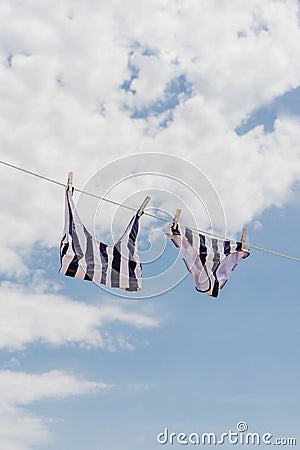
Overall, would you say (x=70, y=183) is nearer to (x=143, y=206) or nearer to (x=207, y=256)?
(x=143, y=206)

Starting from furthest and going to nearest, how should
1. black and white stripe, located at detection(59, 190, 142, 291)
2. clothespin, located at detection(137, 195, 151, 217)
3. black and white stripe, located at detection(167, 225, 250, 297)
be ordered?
black and white stripe, located at detection(167, 225, 250, 297), clothespin, located at detection(137, 195, 151, 217), black and white stripe, located at detection(59, 190, 142, 291)

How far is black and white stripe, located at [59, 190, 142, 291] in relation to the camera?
16.6 metres

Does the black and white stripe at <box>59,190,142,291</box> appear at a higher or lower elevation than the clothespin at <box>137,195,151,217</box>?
lower

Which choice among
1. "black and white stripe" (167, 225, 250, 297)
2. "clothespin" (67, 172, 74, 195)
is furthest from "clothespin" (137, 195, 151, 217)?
"clothespin" (67, 172, 74, 195)

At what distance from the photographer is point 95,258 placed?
55.7ft

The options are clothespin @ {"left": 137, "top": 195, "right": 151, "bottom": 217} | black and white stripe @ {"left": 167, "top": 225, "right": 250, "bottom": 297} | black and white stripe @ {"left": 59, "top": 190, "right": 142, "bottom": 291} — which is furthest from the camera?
black and white stripe @ {"left": 167, "top": 225, "right": 250, "bottom": 297}

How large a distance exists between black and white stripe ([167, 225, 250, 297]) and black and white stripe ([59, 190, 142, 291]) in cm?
141

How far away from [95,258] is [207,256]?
11.1ft

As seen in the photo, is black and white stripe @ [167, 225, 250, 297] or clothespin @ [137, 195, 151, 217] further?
black and white stripe @ [167, 225, 250, 297]

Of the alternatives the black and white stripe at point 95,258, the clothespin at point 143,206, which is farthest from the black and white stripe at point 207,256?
the black and white stripe at point 95,258

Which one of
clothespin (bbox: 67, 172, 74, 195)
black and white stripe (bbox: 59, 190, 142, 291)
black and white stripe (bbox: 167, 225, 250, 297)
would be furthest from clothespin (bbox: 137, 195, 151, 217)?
clothespin (bbox: 67, 172, 74, 195)

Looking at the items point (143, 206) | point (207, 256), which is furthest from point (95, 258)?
point (207, 256)

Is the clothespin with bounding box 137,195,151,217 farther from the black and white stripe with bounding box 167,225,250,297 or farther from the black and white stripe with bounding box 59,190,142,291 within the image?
the black and white stripe with bounding box 167,225,250,297

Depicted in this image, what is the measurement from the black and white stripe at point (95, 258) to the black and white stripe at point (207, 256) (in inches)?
55.6
